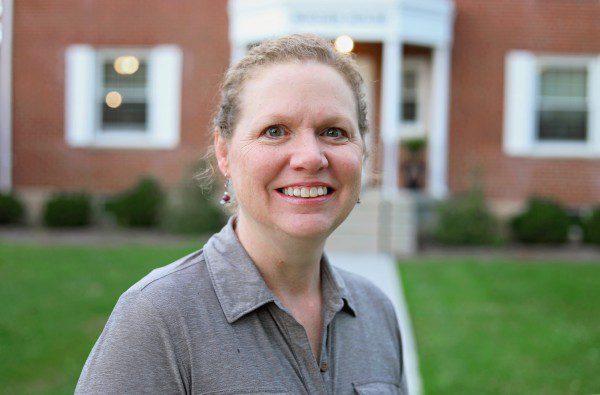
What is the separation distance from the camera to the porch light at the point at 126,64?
1467cm

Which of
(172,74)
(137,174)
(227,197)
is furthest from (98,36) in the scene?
(227,197)

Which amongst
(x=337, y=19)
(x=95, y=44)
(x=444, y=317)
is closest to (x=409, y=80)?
(x=337, y=19)

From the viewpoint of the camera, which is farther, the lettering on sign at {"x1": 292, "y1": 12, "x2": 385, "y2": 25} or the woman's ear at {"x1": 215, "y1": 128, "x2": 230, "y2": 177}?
the lettering on sign at {"x1": 292, "y1": 12, "x2": 385, "y2": 25}

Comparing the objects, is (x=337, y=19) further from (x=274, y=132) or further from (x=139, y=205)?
Result: (x=274, y=132)

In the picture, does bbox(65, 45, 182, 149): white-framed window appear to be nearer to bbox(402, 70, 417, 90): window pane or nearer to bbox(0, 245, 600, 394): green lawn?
bbox(0, 245, 600, 394): green lawn

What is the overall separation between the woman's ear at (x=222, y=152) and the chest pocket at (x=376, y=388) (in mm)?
618

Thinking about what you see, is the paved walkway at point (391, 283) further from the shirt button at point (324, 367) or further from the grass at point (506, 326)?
the shirt button at point (324, 367)

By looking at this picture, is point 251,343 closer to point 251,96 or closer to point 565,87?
point 251,96

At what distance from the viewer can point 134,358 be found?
5.16 ft

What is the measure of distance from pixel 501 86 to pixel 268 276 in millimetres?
12897

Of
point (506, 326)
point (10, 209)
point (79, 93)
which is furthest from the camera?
point (79, 93)

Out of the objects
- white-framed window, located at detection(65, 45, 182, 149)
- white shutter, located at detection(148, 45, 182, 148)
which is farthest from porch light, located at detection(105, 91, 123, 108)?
white shutter, located at detection(148, 45, 182, 148)

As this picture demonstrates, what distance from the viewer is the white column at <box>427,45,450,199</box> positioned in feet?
45.2

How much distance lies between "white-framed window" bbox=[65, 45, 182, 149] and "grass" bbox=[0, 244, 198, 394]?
385cm
